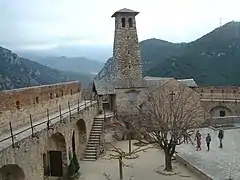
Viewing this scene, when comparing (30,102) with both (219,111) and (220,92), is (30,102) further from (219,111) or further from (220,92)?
(220,92)

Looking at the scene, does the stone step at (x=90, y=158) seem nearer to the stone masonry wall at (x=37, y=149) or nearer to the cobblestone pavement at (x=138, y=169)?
the cobblestone pavement at (x=138, y=169)

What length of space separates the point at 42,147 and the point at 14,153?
108 inches

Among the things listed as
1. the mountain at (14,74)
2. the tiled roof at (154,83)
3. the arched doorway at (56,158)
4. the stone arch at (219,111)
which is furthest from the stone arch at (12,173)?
the mountain at (14,74)

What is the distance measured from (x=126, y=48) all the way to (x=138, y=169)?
12.8 meters

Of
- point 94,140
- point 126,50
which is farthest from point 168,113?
point 126,50

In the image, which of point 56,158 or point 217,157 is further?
point 217,157

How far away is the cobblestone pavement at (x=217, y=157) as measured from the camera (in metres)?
18.4

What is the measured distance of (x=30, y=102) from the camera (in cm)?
1947

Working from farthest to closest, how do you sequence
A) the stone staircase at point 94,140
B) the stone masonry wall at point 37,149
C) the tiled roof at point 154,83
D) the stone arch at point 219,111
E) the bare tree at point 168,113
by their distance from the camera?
the stone arch at point 219,111
the tiled roof at point 154,83
the stone staircase at point 94,140
the bare tree at point 168,113
the stone masonry wall at point 37,149

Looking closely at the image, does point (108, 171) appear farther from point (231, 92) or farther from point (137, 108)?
point (231, 92)

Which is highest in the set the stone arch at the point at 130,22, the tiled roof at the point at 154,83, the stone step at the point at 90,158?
the stone arch at the point at 130,22

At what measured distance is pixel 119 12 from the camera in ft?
100.0

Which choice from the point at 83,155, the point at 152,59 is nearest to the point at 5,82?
the point at 83,155

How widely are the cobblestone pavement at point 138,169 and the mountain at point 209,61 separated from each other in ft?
129
